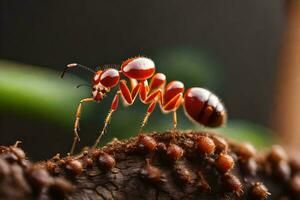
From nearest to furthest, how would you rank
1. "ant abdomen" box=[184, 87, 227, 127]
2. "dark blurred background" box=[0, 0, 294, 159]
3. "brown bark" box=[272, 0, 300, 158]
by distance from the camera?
"ant abdomen" box=[184, 87, 227, 127] < "dark blurred background" box=[0, 0, 294, 159] < "brown bark" box=[272, 0, 300, 158]

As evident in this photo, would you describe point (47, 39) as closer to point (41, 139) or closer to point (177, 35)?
point (41, 139)

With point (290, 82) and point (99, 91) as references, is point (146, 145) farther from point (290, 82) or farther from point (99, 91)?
point (290, 82)

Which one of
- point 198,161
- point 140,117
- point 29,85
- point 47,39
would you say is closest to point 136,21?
point 47,39

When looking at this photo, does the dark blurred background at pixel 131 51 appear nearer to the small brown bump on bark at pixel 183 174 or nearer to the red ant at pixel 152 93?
the red ant at pixel 152 93

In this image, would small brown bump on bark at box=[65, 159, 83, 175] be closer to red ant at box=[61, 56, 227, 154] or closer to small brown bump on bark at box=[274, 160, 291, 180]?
red ant at box=[61, 56, 227, 154]

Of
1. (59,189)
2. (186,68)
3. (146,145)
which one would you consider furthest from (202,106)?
(186,68)

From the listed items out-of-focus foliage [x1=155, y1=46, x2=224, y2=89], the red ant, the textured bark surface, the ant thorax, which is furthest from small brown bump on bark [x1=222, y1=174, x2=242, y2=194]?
out-of-focus foliage [x1=155, y1=46, x2=224, y2=89]
